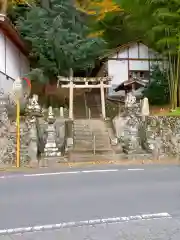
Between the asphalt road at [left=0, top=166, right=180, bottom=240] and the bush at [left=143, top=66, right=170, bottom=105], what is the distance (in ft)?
43.6

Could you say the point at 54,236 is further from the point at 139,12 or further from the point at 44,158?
the point at 139,12

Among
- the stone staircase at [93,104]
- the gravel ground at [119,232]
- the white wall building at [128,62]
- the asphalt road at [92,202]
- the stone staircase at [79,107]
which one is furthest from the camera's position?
the white wall building at [128,62]

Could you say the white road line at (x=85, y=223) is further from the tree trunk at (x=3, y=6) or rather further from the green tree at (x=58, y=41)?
the tree trunk at (x=3, y=6)

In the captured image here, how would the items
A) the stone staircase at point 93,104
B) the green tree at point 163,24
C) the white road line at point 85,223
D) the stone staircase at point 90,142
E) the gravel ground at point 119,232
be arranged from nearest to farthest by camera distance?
the gravel ground at point 119,232 < the white road line at point 85,223 < the stone staircase at point 90,142 < the green tree at point 163,24 < the stone staircase at point 93,104

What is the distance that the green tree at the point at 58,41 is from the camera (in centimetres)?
2059

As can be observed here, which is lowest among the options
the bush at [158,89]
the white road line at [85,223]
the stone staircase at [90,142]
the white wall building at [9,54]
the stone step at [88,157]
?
the white road line at [85,223]

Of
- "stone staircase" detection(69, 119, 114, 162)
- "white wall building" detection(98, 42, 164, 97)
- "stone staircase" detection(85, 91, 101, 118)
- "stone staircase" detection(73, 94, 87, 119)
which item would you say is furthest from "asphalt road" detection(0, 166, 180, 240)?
"white wall building" detection(98, 42, 164, 97)

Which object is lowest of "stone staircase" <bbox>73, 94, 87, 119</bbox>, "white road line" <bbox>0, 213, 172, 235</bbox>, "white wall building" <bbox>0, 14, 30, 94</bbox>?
"white road line" <bbox>0, 213, 172, 235</bbox>

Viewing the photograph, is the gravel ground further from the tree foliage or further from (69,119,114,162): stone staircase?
the tree foliage

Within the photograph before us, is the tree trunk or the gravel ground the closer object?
the gravel ground

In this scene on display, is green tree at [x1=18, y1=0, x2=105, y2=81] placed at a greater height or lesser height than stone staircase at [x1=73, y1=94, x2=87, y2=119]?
greater

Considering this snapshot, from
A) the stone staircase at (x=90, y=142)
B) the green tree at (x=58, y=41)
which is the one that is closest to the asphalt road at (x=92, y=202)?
the stone staircase at (x=90, y=142)

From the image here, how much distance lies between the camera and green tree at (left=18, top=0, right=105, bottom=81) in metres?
20.6

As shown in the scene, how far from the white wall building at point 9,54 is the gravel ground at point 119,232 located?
→ 13.7m
